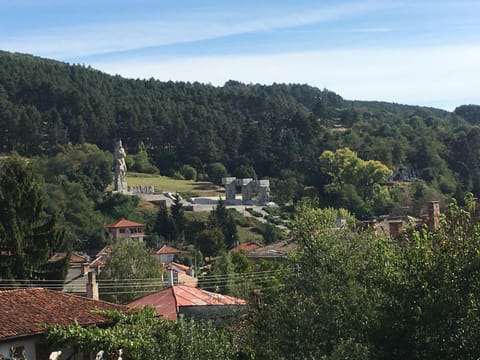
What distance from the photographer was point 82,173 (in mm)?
97062

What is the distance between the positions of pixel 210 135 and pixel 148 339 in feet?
371

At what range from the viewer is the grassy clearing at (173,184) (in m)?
104

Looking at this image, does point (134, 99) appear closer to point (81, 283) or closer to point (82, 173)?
point (82, 173)

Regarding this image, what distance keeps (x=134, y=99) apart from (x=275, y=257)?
107477 millimetres

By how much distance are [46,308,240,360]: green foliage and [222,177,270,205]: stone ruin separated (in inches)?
3315

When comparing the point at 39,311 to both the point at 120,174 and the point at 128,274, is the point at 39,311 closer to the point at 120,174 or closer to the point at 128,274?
the point at 128,274

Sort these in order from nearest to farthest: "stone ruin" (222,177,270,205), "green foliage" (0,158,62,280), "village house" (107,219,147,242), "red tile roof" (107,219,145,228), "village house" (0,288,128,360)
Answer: "village house" (0,288,128,360) < "green foliage" (0,158,62,280) < "village house" (107,219,147,242) < "red tile roof" (107,219,145,228) < "stone ruin" (222,177,270,205)

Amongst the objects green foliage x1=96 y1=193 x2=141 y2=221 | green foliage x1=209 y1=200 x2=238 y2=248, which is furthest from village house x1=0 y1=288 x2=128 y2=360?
green foliage x1=96 y1=193 x2=141 y2=221

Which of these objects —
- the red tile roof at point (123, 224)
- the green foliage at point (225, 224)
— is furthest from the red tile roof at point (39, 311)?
the red tile roof at point (123, 224)

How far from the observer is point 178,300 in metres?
24.5

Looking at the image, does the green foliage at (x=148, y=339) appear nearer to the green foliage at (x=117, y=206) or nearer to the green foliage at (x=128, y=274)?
the green foliage at (x=128, y=274)

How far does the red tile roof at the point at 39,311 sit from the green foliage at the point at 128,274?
18.5 meters

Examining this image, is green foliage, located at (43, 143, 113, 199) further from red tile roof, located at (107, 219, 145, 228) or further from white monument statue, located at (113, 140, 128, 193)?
red tile roof, located at (107, 219, 145, 228)

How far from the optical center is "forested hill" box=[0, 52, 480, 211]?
11494cm
